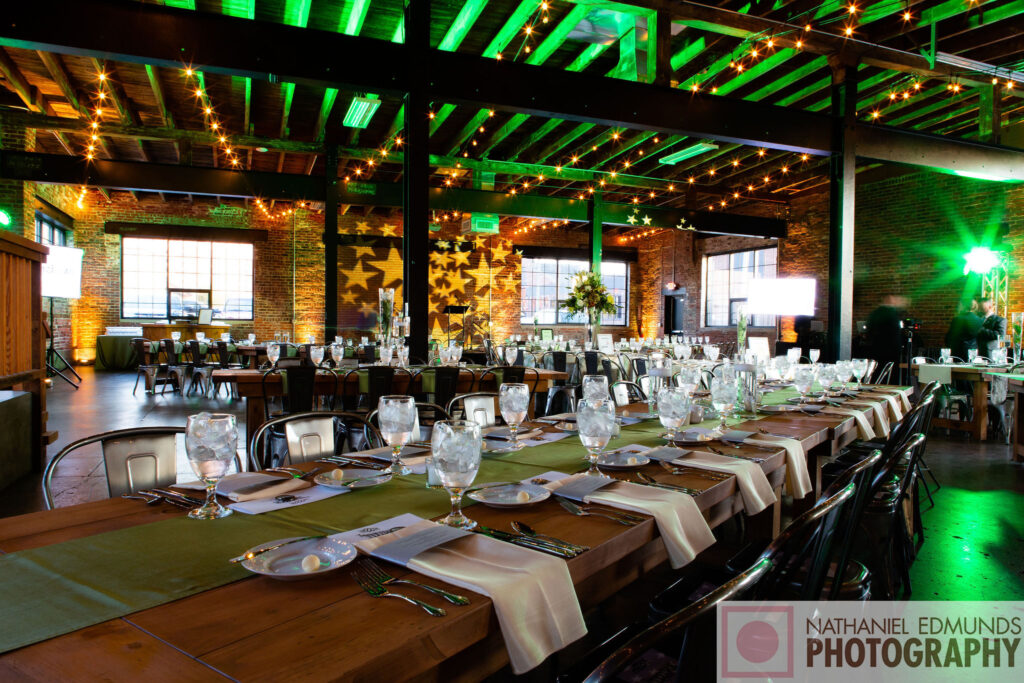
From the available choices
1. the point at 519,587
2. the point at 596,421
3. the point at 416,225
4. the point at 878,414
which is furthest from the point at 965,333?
the point at 519,587

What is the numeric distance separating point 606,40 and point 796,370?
13.1 feet

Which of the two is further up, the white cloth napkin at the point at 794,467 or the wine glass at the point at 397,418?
the wine glass at the point at 397,418

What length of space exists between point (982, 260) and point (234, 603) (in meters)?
10.9

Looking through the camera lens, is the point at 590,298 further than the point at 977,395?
Yes

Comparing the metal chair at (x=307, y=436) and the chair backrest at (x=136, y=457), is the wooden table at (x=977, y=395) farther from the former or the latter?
the chair backrest at (x=136, y=457)

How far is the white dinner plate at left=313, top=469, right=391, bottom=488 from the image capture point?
4.68ft

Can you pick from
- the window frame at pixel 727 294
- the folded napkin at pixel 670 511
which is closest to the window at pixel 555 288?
the window frame at pixel 727 294

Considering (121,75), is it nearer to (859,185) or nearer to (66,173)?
(66,173)

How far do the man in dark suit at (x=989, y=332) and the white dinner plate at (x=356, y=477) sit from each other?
8.05 metres

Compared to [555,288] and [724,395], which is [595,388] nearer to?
[724,395]

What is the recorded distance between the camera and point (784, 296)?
1181cm

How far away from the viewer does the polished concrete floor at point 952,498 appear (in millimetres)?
2621

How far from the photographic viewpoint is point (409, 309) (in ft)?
16.0

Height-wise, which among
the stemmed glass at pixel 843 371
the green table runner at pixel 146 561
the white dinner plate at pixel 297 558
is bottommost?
the green table runner at pixel 146 561
